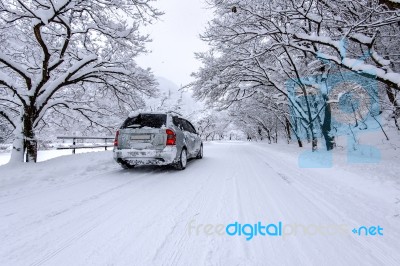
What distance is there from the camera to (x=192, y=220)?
11.3 feet

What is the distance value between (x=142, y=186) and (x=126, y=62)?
671 centimetres

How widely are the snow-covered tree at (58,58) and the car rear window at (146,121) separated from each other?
11.0ft

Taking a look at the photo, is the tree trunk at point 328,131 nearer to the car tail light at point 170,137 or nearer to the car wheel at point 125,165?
the car tail light at point 170,137

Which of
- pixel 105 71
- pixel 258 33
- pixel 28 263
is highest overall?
pixel 258 33

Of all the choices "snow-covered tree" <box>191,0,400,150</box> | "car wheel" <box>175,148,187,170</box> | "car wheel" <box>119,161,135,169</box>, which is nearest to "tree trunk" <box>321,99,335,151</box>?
"snow-covered tree" <box>191,0,400,150</box>

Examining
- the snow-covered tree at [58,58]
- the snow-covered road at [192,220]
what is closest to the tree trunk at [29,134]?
the snow-covered tree at [58,58]

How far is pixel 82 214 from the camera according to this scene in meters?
3.67

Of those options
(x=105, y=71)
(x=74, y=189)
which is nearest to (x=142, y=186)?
(x=74, y=189)

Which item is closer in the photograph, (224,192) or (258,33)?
(224,192)

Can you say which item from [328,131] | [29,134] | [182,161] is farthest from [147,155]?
[328,131]

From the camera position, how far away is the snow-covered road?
8.15ft

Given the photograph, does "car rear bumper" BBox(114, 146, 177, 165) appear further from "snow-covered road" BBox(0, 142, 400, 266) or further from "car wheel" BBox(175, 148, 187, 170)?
"snow-covered road" BBox(0, 142, 400, 266)

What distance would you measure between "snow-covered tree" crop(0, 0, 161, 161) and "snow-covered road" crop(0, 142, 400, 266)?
12.1 feet

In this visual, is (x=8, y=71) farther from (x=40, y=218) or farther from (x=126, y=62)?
(x=40, y=218)
